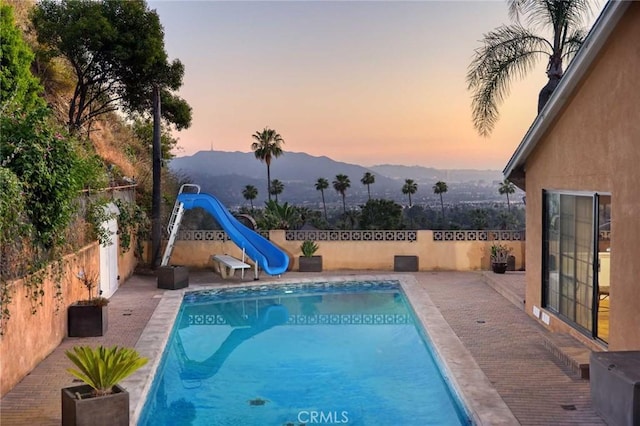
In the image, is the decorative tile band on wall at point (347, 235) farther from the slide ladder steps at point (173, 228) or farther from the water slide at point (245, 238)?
the slide ladder steps at point (173, 228)

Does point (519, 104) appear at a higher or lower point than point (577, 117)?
higher

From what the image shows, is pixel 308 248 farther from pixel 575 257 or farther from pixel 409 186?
pixel 409 186

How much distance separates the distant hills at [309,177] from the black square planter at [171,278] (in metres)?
33.3

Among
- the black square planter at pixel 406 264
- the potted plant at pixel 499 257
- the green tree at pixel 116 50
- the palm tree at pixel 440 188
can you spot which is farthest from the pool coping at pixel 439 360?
the palm tree at pixel 440 188

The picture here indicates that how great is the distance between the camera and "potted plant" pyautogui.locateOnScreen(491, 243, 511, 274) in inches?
596

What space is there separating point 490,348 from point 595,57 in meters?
4.40

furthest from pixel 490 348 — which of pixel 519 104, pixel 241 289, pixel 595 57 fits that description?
pixel 519 104

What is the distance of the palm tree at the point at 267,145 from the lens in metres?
40.1

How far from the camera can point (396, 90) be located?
2508cm

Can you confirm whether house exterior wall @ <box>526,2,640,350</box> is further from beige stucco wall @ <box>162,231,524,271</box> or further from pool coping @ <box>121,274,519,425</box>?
beige stucco wall @ <box>162,231,524,271</box>

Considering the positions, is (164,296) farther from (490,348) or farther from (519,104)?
(519,104)

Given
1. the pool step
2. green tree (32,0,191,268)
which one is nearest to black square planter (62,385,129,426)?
the pool step

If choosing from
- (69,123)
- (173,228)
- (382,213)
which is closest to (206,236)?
(173,228)

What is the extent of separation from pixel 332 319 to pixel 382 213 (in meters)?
22.3
